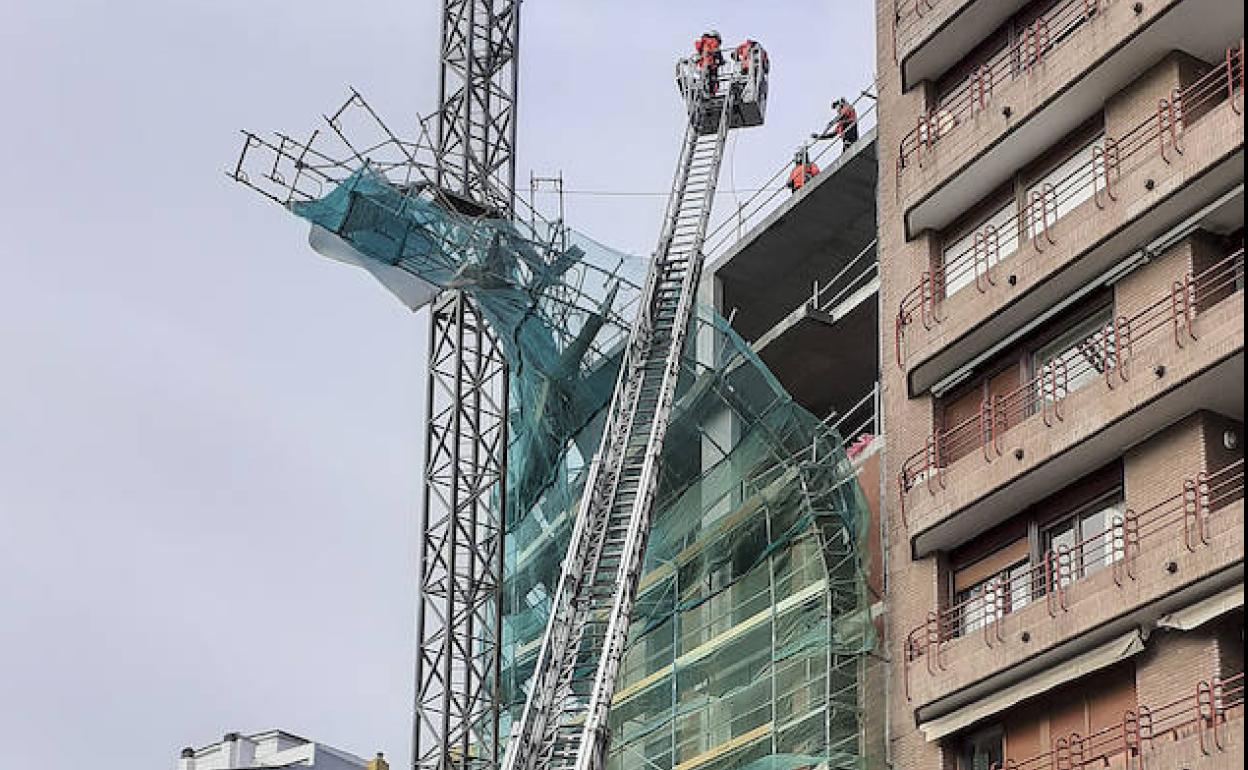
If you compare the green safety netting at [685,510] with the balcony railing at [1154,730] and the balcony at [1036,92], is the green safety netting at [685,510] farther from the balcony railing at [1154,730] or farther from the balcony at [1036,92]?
the balcony railing at [1154,730]

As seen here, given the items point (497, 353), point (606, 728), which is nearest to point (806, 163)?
point (497, 353)

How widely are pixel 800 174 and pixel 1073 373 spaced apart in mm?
17065

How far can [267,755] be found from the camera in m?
77.1

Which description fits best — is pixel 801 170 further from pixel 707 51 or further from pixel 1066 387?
pixel 1066 387

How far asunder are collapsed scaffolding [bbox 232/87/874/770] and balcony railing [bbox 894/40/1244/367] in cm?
428

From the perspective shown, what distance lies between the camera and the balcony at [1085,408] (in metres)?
31.7

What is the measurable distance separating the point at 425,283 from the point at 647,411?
5.93 metres

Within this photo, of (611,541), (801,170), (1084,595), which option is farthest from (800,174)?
(1084,595)

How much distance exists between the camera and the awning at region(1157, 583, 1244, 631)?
30188mm

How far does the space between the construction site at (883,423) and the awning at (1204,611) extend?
0.23 feet

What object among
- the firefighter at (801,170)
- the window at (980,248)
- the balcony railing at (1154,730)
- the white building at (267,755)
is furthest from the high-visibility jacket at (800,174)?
the white building at (267,755)

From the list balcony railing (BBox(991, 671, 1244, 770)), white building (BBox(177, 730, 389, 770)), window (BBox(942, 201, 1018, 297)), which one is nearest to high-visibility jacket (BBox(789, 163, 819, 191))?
window (BBox(942, 201, 1018, 297))

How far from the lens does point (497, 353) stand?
52.8 m

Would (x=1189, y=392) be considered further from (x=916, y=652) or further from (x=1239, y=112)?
(x=916, y=652)
